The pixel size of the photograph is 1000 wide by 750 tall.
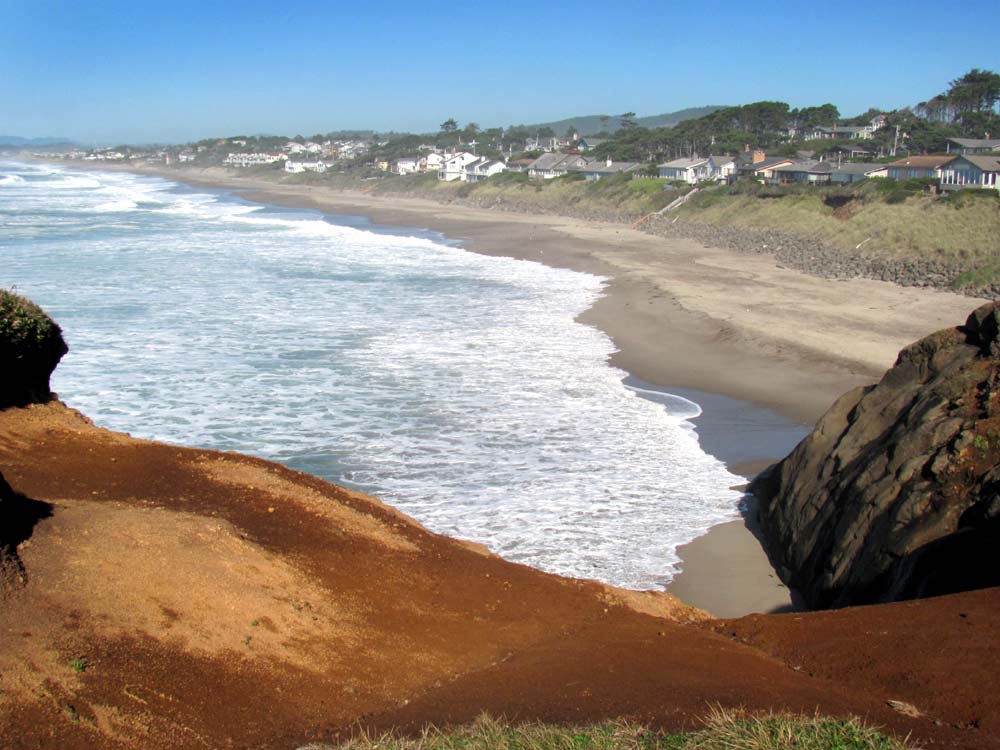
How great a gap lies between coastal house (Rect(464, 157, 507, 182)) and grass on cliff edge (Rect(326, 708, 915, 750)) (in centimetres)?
11084

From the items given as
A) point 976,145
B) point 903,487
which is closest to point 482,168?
point 976,145

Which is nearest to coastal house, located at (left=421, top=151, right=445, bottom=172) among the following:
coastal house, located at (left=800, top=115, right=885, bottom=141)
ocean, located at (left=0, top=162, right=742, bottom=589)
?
coastal house, located at (left=800, top=115, right=885, bottom=141)

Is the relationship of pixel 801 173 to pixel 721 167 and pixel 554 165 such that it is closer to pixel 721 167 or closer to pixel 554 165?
pixel 721 167

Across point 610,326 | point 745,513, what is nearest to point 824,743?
point 745,513

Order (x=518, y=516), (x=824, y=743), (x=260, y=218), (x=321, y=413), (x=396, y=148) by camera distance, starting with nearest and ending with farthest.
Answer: (x=824, y=743), (x=518, y=516), (x=321, y=413), (x=260, y=218), (x=396, y=148)

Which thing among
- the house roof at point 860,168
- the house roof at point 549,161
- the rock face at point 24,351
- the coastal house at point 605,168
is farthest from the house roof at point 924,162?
the rock face at point 24,351

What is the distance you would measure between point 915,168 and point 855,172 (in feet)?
16.9

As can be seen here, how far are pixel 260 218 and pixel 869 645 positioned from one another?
220 feet

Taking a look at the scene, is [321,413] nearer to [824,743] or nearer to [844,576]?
[844,576]

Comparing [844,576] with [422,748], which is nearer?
[422,748]

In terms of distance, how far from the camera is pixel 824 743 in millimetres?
4934

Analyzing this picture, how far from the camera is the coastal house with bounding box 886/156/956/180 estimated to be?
64.3m

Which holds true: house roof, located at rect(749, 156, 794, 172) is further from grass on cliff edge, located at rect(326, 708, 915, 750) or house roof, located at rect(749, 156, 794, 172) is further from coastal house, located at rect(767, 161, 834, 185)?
grass on cliff edge, located at rect(326, 708, 915, 750)

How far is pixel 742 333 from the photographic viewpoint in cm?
2598
